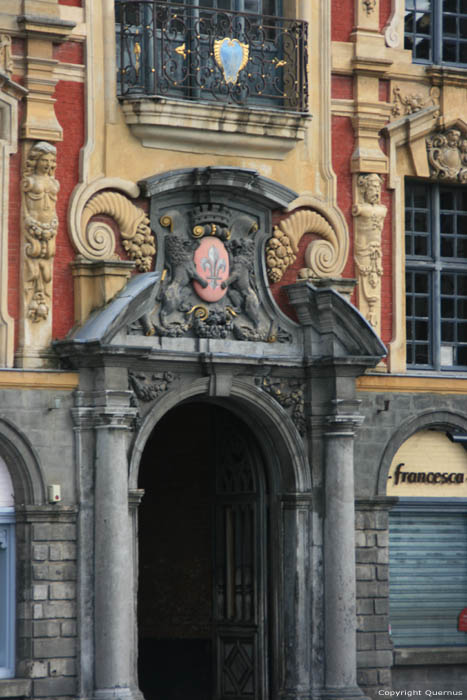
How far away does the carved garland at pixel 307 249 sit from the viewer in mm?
23125

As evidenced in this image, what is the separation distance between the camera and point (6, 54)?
21.4 metres

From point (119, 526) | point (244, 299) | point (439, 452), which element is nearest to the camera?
point (119, 526)

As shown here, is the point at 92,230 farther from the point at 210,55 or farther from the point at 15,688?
the point at 15,688

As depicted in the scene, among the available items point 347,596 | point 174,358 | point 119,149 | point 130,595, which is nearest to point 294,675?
point 347,596

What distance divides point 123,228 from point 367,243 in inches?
133

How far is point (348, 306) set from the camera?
22.7 meters

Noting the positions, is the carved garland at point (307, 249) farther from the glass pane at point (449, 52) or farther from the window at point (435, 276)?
the glass pane at point (449, 52)

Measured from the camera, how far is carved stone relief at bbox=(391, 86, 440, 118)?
2427 centimetres

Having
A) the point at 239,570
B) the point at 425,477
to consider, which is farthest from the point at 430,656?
the point at 239,570

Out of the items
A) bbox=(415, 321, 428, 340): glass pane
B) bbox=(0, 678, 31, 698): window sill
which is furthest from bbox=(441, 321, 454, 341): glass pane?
bbox=(0, 678, 31, 698): window sill

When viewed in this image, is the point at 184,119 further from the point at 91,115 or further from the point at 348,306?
the point at 348,306

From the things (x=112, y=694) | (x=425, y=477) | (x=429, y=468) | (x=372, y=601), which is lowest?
(x=112, y=694)

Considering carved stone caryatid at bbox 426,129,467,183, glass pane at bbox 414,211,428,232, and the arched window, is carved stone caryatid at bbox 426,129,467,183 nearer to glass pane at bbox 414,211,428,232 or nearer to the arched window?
glass pane at bbox 414,211,428,232

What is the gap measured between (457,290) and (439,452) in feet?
7.03
